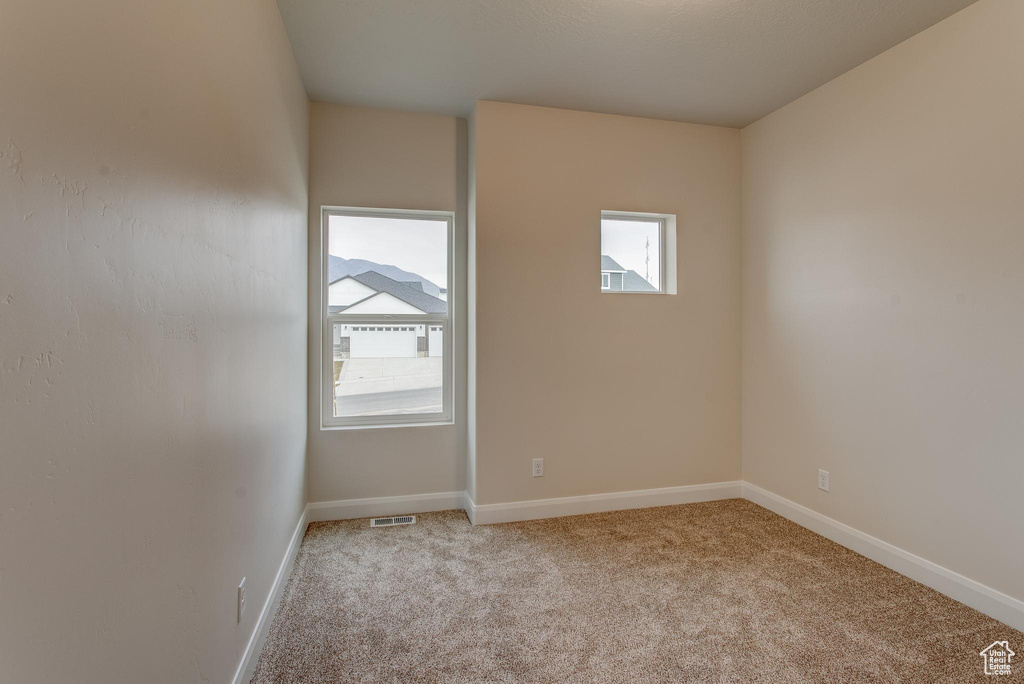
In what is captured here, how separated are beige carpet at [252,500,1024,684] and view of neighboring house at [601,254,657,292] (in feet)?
5.40

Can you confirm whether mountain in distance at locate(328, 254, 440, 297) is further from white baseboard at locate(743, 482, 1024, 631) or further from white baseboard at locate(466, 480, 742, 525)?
white baseboard at locate(743, 482, 1024, 631)

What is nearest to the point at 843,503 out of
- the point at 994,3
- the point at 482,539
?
the point at 482,539

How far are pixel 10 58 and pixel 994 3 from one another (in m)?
3.34

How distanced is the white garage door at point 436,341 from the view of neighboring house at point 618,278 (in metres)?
1.21

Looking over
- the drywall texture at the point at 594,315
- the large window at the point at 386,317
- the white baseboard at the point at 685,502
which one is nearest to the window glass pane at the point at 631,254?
the drywall texture at the point at 594,315

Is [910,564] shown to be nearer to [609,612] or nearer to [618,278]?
[609,612]

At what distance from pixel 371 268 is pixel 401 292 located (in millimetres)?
262

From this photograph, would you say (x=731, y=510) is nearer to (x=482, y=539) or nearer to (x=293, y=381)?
(x=482, y=539)

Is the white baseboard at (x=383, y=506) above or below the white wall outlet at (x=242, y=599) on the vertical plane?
below

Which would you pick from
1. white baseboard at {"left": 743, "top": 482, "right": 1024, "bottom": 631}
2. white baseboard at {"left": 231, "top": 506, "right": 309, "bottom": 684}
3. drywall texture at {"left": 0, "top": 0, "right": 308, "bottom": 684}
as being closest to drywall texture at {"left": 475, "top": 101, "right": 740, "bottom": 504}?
white baseboard at {"left": 743, "top": 482, "right": 1024, "bottom": 631}

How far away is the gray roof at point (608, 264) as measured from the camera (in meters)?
3.43

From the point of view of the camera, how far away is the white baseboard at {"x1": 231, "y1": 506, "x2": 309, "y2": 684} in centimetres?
168

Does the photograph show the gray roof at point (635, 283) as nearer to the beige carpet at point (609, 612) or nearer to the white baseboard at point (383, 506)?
the beige carpet at point (609, 612)

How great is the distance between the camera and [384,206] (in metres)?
3.27
